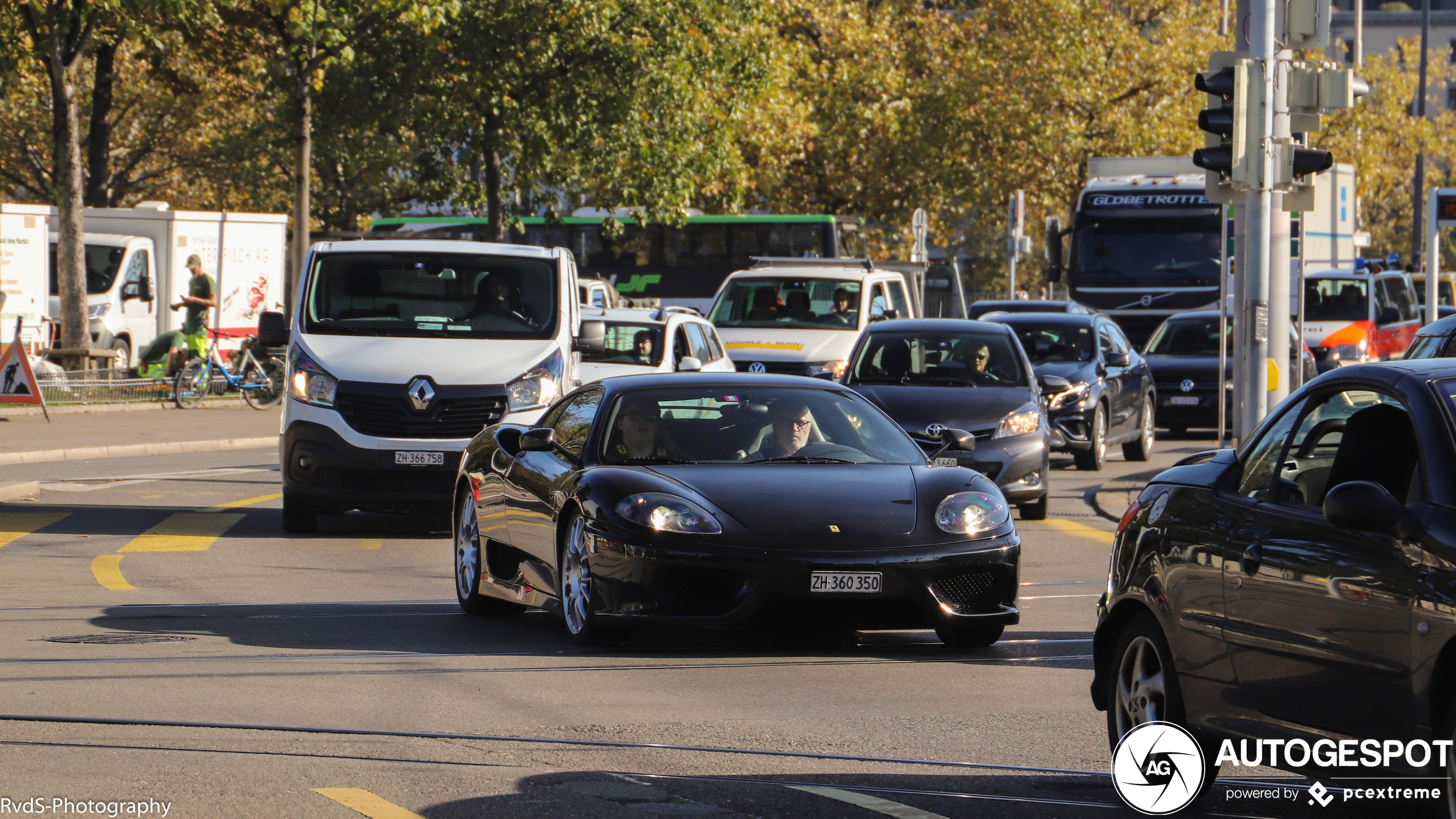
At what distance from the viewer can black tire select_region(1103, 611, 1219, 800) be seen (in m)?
5.77

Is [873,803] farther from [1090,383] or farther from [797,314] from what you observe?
[797,314]

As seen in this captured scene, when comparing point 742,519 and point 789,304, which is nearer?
point 742,519

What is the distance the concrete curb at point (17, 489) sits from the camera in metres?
16.4

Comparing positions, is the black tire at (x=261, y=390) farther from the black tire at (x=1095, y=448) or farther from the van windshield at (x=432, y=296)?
the van windshield at (x=432, y=296)

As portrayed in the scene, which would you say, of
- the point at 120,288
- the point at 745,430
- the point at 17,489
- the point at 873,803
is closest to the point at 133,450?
the point at 17,489

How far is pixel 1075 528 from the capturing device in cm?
1530

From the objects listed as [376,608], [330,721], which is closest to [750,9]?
[376,608]

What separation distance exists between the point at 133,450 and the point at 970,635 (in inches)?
588

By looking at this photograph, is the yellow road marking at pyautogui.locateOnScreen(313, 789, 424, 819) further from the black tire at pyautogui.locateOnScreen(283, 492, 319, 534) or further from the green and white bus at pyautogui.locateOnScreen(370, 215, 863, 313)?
the green and white bus at pyautogui.locateOnScreen(370, 215, 863, 313)

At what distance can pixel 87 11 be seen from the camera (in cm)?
2877

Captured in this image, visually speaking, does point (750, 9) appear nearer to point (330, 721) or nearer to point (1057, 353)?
point (1057, 353)

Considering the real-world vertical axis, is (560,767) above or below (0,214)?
below

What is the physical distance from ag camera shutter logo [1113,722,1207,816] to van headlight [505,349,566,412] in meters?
8.97

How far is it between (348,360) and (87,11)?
1672cm
